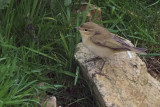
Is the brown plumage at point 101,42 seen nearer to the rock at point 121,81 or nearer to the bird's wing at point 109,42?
the bird's wing at point 109,42

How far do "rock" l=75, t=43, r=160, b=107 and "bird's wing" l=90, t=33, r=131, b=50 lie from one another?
305 mm

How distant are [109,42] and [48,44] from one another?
3.06ft

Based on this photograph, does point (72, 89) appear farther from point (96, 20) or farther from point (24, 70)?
point (96, 20)

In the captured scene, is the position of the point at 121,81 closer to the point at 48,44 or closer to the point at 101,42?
the point at 101,42

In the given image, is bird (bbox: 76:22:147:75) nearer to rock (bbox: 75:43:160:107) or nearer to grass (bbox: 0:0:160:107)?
rock (bbox: 75:43:160:107)

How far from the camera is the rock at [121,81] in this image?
3863 mm

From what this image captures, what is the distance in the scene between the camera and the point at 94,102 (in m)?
4.27

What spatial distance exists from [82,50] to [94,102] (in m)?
0.83

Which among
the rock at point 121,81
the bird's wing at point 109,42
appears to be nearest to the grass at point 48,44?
the rock at point 121,81

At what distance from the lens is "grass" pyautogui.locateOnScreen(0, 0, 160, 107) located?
3.89 m

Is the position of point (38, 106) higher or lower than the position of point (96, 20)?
lower

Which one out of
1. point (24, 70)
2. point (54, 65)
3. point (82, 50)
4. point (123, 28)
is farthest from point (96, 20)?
point (24, 70)

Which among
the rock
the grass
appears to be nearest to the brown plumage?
the rock

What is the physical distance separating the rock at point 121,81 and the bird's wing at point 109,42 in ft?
1.00
